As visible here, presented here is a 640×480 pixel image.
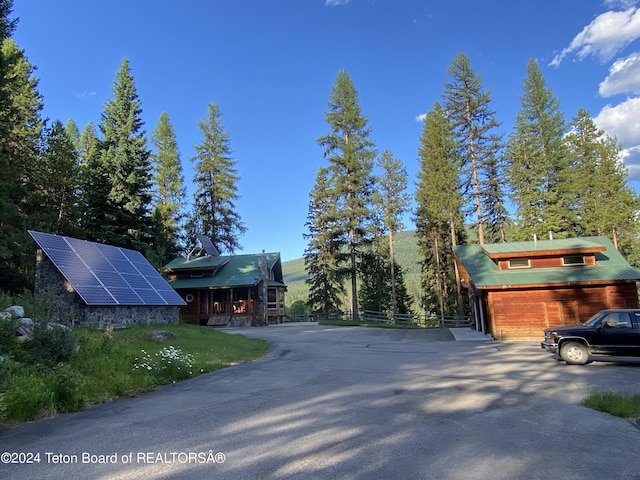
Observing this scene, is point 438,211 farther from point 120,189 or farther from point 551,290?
point 120,189

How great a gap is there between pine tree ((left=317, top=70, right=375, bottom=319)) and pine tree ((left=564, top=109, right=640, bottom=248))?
689 inches

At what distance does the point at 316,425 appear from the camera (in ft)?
19.0

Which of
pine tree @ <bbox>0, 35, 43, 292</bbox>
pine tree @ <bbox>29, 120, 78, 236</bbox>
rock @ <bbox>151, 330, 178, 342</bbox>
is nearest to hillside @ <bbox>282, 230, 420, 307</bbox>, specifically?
pine tree @ <bbox>29, 120, 78, 236</bbox>

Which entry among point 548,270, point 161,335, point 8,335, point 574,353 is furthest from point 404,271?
point 8,335

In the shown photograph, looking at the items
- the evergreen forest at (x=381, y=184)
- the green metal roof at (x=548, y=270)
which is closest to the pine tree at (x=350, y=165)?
the evergreen forest at (x=381, y=184)

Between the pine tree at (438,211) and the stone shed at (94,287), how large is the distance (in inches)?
950

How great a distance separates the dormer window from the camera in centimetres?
2272

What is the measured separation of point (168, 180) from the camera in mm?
44000

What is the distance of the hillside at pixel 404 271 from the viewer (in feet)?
154

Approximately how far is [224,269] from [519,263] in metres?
24.1

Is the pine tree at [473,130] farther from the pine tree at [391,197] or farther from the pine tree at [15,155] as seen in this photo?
the pine tree at [15,155]

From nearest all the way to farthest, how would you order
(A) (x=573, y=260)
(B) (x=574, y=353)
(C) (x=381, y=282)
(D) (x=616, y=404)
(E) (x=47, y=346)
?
(D) (x=616, y=404), (E) (x=47, y=346), (B) (x=574, y=353), (A) (x=573, y=260), (C) (x=381, y=282)

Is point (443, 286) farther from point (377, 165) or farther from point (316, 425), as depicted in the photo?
point (316, 425)

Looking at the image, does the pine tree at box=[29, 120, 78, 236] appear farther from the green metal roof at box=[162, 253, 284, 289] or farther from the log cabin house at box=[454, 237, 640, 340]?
the log cabin house at box=[454, 237, 640, 340]
